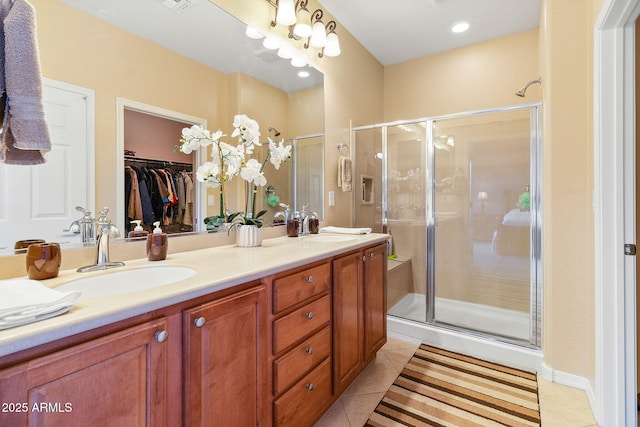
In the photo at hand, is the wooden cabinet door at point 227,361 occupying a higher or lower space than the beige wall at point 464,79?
lower

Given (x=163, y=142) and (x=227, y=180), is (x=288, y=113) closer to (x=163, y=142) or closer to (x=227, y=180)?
(x=227, y=180)

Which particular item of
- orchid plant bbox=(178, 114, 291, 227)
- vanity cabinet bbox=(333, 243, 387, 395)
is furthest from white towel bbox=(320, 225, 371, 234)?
orchid plant bbox=(178, 114, 291, 227)

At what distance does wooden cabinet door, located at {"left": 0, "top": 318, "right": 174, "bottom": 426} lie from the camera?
57 cm

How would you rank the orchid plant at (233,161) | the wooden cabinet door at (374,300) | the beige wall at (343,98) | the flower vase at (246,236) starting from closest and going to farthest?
the orchid plant at (233,161) < the flower vase at (246,236) < the wooden cabinet door at (374,300) < the beige wall at (343,98)

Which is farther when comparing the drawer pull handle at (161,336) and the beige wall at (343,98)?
the beige wall at (343,98)

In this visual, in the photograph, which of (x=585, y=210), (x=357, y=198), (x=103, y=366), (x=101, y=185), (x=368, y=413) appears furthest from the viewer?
(x=357, y=198)

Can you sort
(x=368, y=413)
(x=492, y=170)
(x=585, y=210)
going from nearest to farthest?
(x=368, y=413) → (x=585, y=210) → (x=492, y=170)

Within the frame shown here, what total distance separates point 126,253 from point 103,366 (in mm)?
646

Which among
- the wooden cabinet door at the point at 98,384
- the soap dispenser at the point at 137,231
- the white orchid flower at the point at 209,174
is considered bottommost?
the wooden cabinet door at the point at 98,384

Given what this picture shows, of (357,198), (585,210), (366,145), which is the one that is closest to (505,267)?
(585,210)

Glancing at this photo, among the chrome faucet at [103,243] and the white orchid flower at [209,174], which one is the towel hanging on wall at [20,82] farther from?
the white orchid flower at [209,174]

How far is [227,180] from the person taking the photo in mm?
1650

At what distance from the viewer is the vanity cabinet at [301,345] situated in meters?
1.19

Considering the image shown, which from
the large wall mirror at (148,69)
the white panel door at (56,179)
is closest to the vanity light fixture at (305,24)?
the large wall mirror at (148,69)
